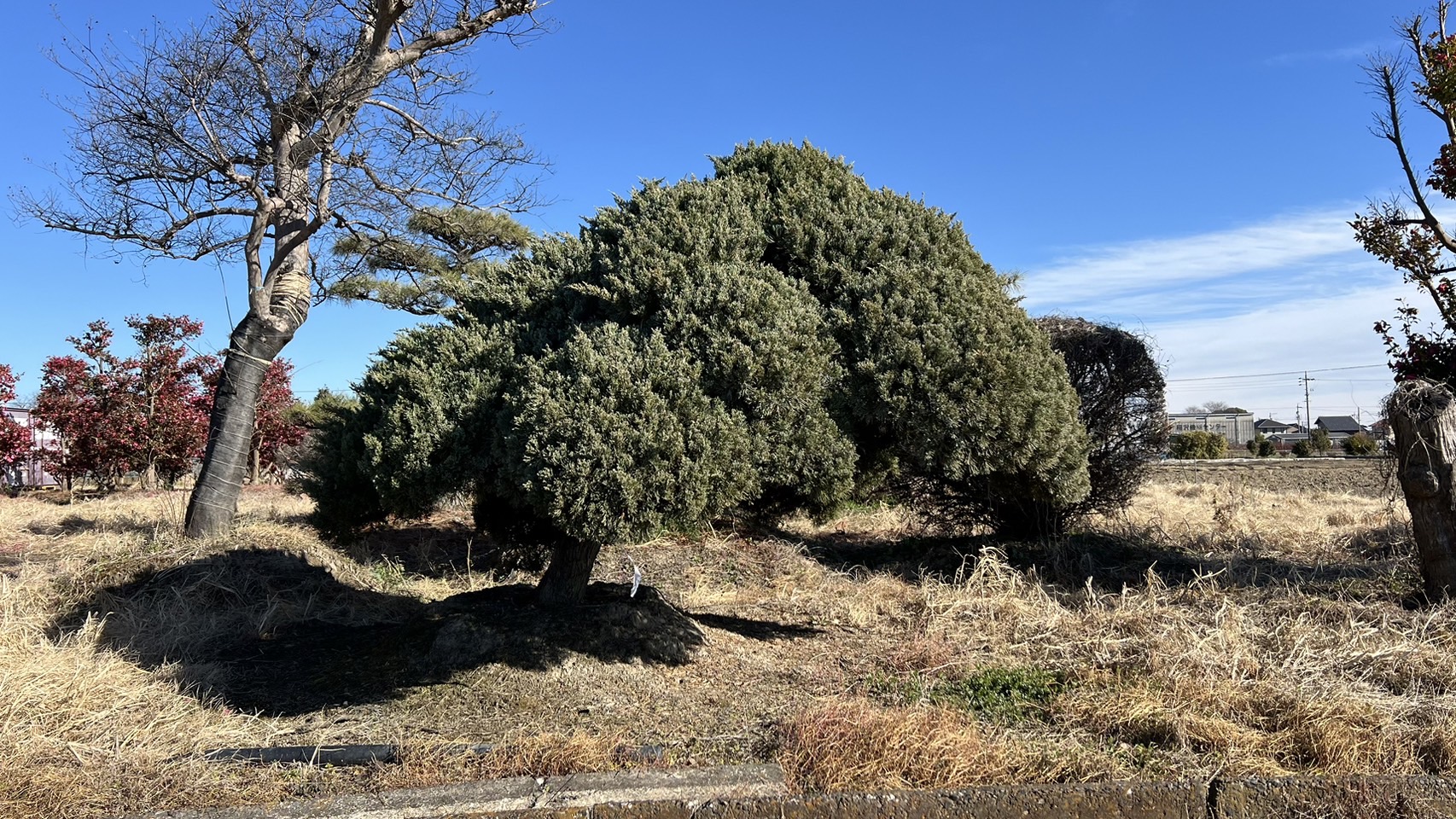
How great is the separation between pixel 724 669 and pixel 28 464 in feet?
63.0

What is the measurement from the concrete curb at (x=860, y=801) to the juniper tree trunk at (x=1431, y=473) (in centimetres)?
307

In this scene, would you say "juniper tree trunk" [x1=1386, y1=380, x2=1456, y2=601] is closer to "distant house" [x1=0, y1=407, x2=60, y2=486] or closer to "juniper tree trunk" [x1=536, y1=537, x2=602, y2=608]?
"juniper tree trunk" [x1=536, y1=537, x2=602, y2=608]

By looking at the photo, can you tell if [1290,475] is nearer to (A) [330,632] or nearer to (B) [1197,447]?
(B) [1197,447]

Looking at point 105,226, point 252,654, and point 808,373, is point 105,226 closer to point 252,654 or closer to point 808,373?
point 252,654

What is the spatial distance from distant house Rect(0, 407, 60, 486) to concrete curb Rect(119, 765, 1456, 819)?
15429 mm

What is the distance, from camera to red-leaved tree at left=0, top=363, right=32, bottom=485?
14.8 m

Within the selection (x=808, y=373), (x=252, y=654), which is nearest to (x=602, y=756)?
(x=808, y=373)

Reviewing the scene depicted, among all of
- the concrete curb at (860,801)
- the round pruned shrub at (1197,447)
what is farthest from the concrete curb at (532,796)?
the round pruned shrub at (1197,447)

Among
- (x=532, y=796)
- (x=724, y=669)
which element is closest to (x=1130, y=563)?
(x=724, y=669)

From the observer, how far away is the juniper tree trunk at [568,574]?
530 cm

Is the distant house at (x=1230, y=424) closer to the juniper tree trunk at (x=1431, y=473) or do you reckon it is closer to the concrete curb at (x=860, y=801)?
the juniper tree trunk at (x=1431, y=473)

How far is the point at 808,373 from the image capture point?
429 cm

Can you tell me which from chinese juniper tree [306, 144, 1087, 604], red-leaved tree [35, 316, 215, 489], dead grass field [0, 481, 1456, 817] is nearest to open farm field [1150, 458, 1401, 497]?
dead grass field [0, 481, 1456, 817]

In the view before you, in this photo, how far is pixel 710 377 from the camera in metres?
→ 4.21
